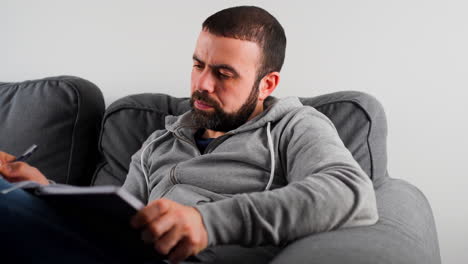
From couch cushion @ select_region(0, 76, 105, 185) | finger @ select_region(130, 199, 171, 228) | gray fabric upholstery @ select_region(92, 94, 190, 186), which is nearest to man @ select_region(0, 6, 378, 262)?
finger @ select_region(130, 199, 171, 228)

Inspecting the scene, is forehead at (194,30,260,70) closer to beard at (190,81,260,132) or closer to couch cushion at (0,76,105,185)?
beard at (190,81,260,132)

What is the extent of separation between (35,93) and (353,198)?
1.19 metres

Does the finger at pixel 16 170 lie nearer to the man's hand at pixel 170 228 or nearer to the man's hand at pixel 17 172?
the man's hand at pixel 17 172

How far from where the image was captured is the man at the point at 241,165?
32.2 inches

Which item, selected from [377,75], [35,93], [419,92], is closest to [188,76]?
[35,93]

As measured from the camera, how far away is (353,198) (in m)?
0.88

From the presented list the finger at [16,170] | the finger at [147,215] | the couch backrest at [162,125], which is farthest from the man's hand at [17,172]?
the couch backrest at [162,125]

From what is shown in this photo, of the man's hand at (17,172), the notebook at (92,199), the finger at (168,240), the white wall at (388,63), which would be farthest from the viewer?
the white wall at (388,63)

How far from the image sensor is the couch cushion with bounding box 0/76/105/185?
1.59 meters

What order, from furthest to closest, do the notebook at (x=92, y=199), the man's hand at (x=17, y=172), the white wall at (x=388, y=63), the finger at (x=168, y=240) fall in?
the white wall at (x=388, y=63)
the man's hand at (x=17, y=172)
the finger at (x=168, y=240)
the notebook at (x=92, y=199)

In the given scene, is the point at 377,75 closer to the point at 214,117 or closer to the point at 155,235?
the point at 214,117

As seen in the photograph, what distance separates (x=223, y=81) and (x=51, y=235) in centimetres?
61

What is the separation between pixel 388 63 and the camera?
1578mm

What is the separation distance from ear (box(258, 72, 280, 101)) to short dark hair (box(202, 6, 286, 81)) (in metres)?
0.02
